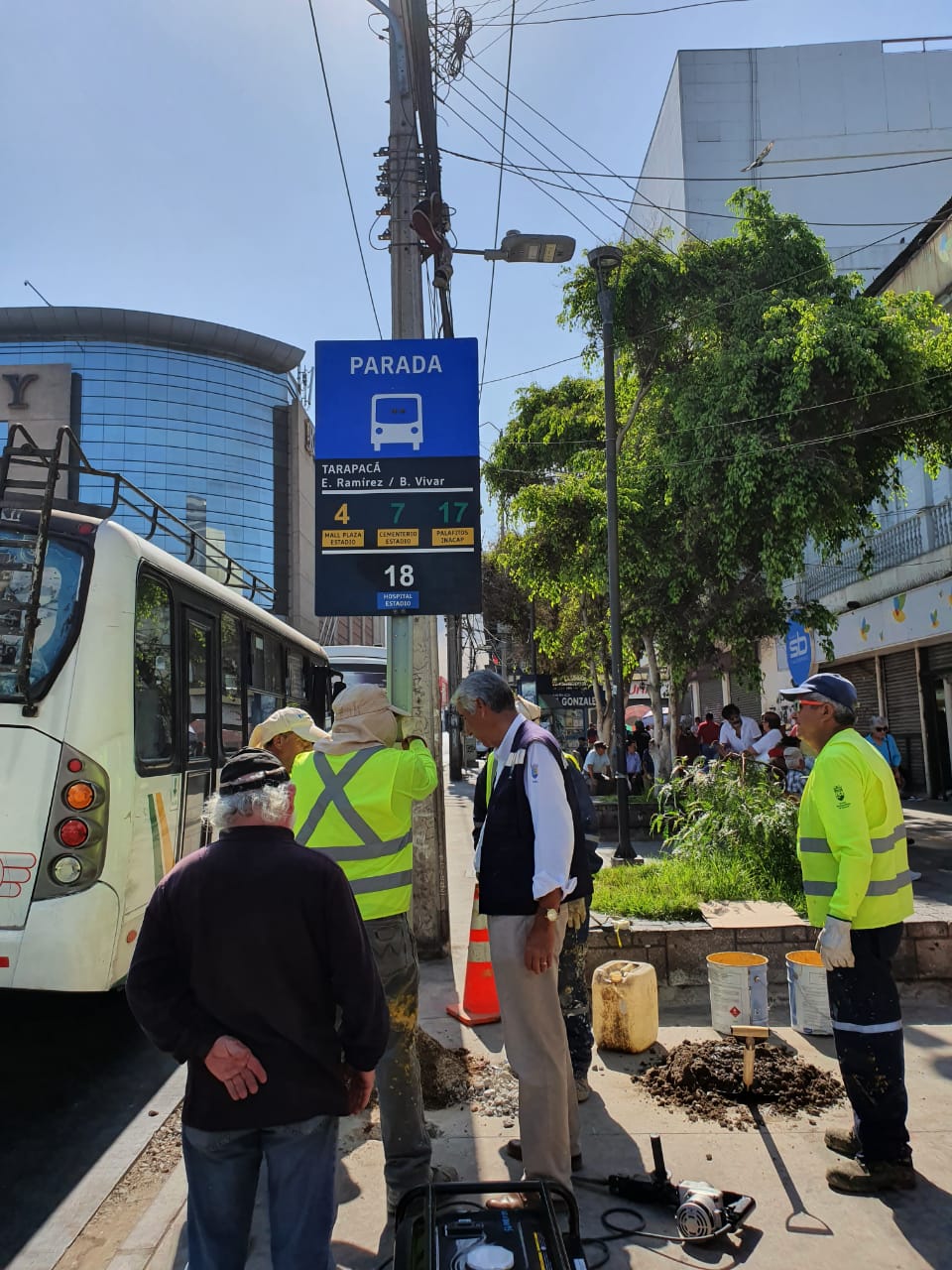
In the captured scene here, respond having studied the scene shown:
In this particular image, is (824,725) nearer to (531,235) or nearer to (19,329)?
(531,235)

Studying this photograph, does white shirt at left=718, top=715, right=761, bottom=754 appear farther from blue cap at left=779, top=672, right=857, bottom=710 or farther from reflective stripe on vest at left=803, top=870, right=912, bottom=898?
reflective stripe on vest at left=803, top=870, right=912, bottom=898

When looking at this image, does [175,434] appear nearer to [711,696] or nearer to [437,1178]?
[711,696]

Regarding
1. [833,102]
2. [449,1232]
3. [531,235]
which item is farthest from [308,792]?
[833,102]

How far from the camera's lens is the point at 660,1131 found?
4.34m

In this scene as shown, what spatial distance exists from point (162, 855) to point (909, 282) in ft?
58.1

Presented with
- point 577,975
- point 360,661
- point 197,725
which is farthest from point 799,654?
point 360,661

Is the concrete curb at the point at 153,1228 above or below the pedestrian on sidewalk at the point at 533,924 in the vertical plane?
below

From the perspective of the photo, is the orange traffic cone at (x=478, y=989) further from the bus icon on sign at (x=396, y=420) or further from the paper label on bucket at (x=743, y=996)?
the bus icon on sign at (x=396, y=420)

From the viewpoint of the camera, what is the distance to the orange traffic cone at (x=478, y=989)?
5.98 meters

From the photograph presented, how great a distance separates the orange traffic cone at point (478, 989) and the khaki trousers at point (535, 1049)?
229 centimetres

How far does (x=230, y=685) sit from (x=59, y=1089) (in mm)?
3347

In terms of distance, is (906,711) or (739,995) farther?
(906,711)

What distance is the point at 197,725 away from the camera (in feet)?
22.3

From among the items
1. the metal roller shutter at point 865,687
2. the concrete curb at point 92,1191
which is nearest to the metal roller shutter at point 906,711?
the metal roller shutter at point 865,687
